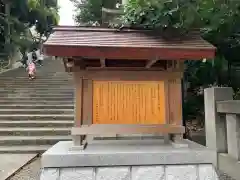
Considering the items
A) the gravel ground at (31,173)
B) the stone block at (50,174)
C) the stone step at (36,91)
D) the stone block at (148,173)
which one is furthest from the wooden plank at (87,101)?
the stone step at (36,91)

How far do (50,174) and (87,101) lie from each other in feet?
3.38

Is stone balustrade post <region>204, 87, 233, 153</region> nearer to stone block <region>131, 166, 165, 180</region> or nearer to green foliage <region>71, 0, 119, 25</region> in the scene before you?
stone block <region>131, 166, 165, 180</region>

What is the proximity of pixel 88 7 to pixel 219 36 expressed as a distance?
1617 cm

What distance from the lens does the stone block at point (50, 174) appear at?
3402 millimetres

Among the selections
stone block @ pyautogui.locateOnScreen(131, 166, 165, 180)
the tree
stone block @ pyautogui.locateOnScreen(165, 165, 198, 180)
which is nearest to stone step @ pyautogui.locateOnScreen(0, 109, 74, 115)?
stone block @ pyautogui.locateOnScreen(131, 166, 165, 180)

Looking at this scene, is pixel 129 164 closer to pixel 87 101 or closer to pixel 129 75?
pixel 87 101

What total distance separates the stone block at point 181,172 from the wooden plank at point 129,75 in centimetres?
119

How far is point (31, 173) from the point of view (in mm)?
4992

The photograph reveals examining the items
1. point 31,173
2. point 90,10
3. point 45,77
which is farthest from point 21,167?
point 90,10

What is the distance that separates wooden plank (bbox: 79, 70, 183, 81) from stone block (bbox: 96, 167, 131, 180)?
118 cm

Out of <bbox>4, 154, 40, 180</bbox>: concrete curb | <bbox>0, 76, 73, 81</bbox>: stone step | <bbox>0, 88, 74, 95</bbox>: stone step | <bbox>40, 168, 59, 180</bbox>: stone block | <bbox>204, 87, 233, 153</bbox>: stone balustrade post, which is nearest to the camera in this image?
<bbox>40, 168, 59, 180</bbox>: stone block

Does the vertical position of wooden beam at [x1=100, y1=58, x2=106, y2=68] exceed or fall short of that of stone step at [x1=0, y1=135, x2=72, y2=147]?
it exceeds it

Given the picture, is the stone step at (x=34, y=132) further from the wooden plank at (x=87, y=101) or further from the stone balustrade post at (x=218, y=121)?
the stone balustrade post at (x=218, y=121)

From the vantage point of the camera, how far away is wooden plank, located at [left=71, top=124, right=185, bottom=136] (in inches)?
144
